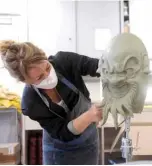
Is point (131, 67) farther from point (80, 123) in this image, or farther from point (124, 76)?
A: point (80, 123)

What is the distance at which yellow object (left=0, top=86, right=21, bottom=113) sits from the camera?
2477 millimetres

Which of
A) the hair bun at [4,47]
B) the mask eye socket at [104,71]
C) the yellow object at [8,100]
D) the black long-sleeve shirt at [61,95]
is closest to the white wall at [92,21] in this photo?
the yellow object at [8,100]

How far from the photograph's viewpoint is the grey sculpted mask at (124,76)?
607 mm

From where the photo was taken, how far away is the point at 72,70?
3.93 feet

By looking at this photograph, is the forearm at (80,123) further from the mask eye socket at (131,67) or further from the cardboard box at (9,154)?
the cardboard box at (9,154)

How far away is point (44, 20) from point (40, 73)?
178cm

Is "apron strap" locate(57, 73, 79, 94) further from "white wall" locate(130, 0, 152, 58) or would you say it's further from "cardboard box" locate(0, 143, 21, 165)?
"white wall" locate(130, 0, 152, 58)

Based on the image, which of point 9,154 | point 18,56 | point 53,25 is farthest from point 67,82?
point 53,25

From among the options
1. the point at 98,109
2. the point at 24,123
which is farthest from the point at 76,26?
the point at 98,109

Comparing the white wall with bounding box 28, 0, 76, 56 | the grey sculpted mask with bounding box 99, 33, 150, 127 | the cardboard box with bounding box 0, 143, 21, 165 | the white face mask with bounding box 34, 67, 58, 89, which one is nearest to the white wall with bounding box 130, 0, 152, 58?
the white wall with bounding box 28, 0, 76, 56

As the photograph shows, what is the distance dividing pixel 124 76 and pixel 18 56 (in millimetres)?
503

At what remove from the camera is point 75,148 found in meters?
1.20

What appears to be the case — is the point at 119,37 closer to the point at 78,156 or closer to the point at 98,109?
the point at 98,109

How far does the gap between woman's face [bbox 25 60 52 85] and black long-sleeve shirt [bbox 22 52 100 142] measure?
7 centimetres
